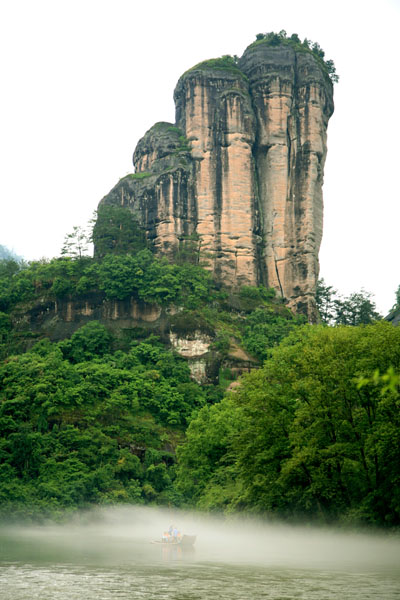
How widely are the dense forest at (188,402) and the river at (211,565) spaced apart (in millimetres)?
1265

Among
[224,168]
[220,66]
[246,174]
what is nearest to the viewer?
[246,174]

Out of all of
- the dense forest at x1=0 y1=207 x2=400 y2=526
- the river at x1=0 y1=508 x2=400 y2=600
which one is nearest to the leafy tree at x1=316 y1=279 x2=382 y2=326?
the dense forest at x1=0 y1=207 x2=400 y2=526

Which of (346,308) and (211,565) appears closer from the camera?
(211,565)

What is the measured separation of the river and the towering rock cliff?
5030 centimetres

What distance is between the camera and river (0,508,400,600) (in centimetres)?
2022

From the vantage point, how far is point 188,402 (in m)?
70.0

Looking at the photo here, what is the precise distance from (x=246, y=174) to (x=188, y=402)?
34986 mm

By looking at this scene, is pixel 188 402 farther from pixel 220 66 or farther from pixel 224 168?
pixel 220 66

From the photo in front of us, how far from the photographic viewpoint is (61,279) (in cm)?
8269

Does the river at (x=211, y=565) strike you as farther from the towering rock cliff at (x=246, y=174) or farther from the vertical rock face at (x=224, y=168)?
the towering rock cliff at (x=246, y=174)

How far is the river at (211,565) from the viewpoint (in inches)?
796

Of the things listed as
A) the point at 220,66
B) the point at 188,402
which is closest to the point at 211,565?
the point at 188,402

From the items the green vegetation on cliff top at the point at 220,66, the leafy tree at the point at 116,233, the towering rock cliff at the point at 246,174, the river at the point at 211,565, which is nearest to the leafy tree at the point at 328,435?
the river at the point at 211,565

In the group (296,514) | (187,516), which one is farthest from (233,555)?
(187,516)
